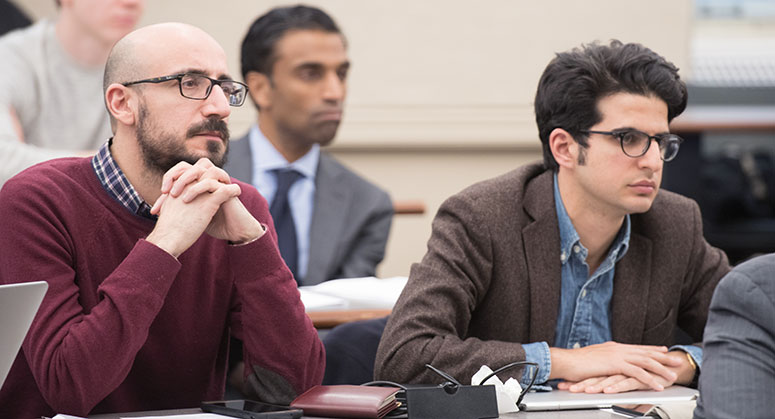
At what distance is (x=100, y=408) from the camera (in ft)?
5.76

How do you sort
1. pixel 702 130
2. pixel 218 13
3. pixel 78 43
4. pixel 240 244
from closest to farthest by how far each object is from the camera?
pixel 240 244
pixel 78 43
pixel 702 130
pixel 218 13

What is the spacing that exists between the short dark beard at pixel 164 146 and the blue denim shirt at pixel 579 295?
2.56 ft

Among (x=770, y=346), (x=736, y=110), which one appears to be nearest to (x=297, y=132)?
(x=770, y=346)

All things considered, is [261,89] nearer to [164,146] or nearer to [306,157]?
[306,157]

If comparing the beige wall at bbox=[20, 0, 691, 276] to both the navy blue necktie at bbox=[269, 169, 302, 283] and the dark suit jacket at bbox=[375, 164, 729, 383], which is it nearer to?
the navy blue necktie at bbox=[269, 169, 302, 283]

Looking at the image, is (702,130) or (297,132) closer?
(297,132)

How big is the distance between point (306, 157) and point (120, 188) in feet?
5.13

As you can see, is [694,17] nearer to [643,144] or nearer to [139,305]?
[643,144]

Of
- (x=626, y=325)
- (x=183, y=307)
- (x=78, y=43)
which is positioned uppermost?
(x=78, y=43)

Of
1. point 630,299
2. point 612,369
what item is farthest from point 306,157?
point 612,369

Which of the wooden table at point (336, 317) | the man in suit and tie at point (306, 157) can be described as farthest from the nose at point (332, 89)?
the wooden table at point (336, 317)

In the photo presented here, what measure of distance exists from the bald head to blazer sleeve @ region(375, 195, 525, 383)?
58cm

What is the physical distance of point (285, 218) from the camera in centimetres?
318

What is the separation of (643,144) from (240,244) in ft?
2.84
